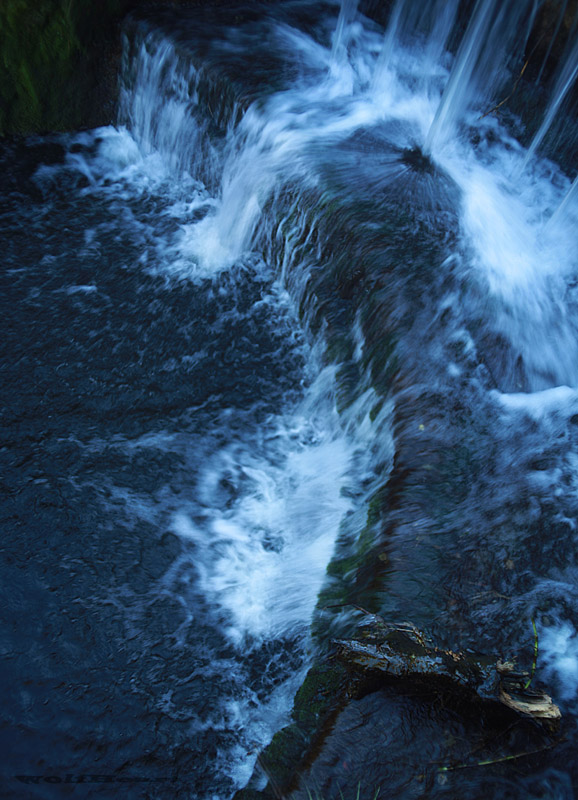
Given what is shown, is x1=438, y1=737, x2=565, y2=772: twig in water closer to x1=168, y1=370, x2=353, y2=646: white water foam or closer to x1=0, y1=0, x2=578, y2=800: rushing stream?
x1=0, y1=0, x2=578, y2=800: rushing stream

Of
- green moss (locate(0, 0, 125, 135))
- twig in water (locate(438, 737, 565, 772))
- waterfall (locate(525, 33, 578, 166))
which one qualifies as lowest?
twig in water (locate(438, 737, 565, 772))

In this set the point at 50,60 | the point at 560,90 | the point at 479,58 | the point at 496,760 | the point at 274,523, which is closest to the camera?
the point at 496,760

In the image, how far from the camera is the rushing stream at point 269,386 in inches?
105

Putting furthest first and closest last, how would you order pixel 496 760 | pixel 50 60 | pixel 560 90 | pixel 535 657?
1. pixel 50 60
2. pixel 560 90
3. pixel 535 657
4. pixel 496 760

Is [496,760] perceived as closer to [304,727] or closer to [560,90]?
[304,727]

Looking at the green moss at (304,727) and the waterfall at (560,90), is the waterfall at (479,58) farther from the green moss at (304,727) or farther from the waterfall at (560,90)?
the green moss at (304,727)

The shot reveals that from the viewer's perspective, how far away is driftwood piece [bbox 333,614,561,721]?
2.13 meters

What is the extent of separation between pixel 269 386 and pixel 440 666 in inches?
88.8

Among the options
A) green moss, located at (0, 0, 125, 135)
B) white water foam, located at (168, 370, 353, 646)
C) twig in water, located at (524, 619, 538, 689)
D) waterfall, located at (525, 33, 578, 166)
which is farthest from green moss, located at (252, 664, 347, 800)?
green moss, located at (0, 0, 125, 135)

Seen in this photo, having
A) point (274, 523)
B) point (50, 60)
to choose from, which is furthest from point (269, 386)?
point (50, 60)

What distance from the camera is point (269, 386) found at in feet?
13.3

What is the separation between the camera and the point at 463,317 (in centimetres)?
369

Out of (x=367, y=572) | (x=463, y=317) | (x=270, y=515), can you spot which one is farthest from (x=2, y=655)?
(x=463, y=317)

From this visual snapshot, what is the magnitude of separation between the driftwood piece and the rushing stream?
0.14 m
